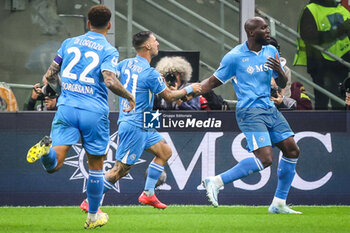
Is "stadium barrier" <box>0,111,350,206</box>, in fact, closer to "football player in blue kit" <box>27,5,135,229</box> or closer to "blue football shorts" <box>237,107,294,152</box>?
"blue football shorts" <box>237,107,294,152</box>

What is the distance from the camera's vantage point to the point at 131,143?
30.4 ft

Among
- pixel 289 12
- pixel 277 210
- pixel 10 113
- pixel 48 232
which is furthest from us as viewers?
pixel 289 12

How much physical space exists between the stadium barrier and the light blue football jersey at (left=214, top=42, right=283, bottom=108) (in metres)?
1.47

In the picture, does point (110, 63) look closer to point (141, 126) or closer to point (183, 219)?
point (141, 126)

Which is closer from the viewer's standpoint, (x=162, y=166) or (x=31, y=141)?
(x=162, y=166)

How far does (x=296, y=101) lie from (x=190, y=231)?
3.88 metres

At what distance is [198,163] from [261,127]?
184cm

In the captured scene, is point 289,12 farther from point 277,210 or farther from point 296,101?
point 277,210

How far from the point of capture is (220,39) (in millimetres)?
11055

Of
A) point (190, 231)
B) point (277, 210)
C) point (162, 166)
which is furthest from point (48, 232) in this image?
point (277, 210)

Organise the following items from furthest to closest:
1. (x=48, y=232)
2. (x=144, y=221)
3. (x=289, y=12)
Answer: (x=289, y=12), (x=144, y=221), (x=48, y=232)

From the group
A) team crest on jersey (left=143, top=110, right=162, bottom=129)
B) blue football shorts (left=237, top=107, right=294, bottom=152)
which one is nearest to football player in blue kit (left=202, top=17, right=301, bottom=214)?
blue football shorts (left=237, top=107, right=294, bottom=152)

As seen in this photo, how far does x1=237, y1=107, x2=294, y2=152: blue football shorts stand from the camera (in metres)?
8.86

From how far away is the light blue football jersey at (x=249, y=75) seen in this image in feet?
29.7
